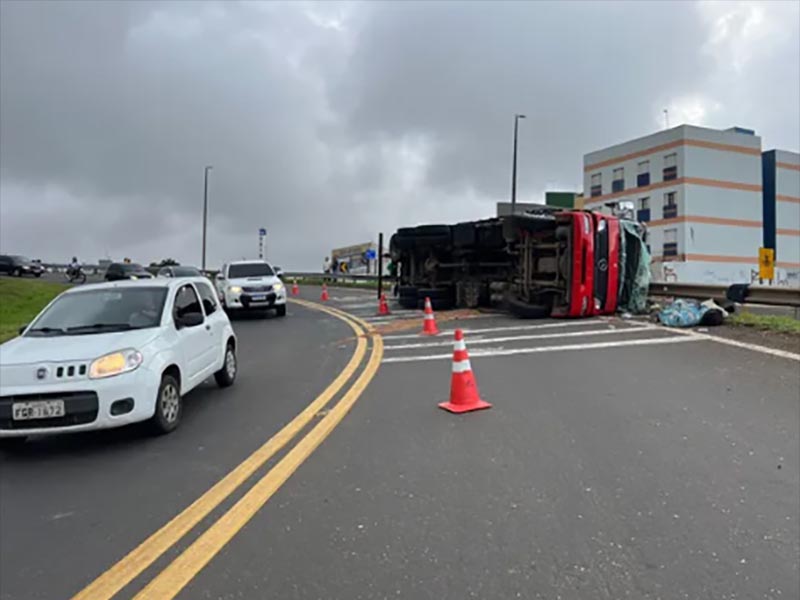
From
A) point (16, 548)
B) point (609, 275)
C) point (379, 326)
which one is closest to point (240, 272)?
point (379, 326)

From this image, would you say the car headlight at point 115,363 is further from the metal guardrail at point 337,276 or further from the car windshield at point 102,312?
the metal guardrail at point 337,276

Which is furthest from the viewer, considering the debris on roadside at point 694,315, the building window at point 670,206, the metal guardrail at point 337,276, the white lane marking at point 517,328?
the building window at point 670,206

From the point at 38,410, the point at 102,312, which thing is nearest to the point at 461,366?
the point at 102,312

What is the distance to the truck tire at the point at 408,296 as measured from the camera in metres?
20.6

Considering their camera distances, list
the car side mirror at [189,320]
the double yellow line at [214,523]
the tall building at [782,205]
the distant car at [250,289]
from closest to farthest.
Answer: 1. the double yellow line at [214,523]
2. the car side mirror at [189,320]
3. the distant car at [250,289]
4. the tall building at [782,205]

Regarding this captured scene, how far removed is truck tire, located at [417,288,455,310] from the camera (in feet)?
64.6

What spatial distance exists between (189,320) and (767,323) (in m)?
10.8

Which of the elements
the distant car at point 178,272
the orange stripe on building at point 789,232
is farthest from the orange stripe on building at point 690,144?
the distant car at point 178,272

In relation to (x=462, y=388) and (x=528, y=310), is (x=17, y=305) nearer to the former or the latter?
(x=528, y=310)

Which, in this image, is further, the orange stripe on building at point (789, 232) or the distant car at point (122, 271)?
the orange stripe on building at point (789, 232)

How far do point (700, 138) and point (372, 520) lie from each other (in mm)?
52393

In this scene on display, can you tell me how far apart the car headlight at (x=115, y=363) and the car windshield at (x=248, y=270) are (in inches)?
577

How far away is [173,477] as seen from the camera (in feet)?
15.8

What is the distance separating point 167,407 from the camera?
6.10 meters
